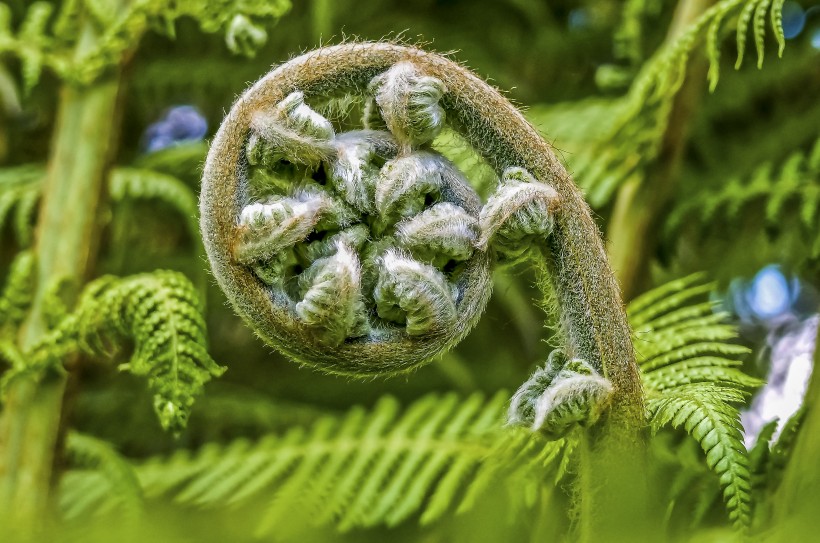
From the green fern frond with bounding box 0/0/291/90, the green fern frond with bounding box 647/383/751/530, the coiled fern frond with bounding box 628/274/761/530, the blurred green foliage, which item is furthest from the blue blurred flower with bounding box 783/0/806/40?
the green fern frond with bounding box 647/383/751/530

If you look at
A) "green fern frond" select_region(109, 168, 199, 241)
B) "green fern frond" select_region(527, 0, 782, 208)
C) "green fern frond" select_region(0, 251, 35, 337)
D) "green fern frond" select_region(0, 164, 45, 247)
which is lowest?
"green fern frond" select_region(0, 251, 35, 337)

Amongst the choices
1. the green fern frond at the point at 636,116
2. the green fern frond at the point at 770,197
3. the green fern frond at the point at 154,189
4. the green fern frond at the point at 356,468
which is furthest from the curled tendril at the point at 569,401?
the green fern frond at the point at 154,189

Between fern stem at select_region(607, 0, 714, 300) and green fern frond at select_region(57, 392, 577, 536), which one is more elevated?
fern stem at select_region(607, 0, 714, 300)

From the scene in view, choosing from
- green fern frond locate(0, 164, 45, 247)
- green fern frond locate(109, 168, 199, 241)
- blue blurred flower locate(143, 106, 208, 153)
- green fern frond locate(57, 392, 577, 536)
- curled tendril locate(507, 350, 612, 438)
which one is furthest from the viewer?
blue blurred flower locate(143, 106, 208, 153)

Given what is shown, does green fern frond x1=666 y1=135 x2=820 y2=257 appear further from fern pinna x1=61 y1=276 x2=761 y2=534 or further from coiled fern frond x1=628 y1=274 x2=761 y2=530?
coiled fern frond x1=628 y1=274 x2=761 y2=530

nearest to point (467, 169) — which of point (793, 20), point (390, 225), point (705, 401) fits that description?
point (390, 225)

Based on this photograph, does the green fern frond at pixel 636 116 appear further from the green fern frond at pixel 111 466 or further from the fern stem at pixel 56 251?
the green fern frond at pixel 111 466

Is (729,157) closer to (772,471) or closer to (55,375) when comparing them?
(772,471)
